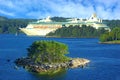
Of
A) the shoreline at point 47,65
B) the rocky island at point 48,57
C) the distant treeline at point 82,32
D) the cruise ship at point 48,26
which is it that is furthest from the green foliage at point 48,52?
the cruise ship at point 48,26

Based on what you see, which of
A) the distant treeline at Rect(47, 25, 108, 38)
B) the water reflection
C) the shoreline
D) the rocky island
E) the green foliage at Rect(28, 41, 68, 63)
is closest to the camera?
the water reflection

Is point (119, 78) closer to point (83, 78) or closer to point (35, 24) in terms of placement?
point (83, 78)

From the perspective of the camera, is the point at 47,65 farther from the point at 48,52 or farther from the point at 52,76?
the point at 52,76

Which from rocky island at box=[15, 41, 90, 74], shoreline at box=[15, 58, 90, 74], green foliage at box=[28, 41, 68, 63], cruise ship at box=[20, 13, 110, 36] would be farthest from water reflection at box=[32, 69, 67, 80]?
cruise ship at box=[20, 13, 110, 36]

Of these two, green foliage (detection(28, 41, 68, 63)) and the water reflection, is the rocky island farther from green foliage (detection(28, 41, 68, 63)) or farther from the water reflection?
the water reflection

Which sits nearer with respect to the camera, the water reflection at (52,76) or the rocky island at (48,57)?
the water reflection at (52,76)

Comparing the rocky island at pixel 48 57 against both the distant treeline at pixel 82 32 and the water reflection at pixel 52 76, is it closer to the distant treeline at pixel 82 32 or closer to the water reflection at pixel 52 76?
the water reflection at pixel 52 76

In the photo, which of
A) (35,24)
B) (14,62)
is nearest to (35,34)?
(35,24)
